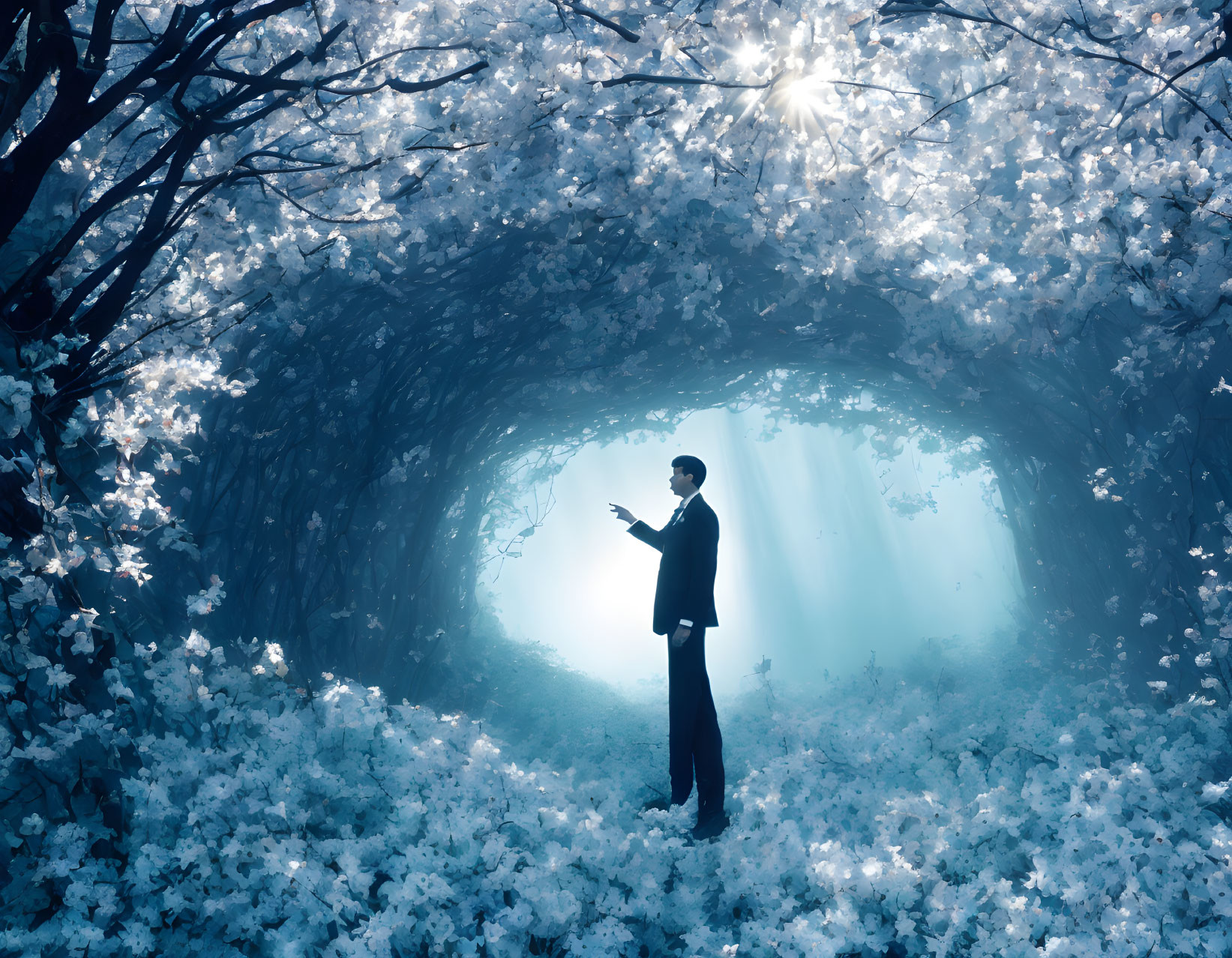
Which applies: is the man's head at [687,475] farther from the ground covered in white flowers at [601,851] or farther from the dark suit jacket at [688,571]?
the ground covered in white flowers at [601,851]

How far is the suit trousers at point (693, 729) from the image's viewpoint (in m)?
4.77

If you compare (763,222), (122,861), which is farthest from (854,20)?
Result: (122,861)

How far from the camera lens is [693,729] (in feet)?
15.9

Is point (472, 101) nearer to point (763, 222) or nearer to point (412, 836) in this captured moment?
point (763, 222)

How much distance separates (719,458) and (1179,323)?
33853 mm

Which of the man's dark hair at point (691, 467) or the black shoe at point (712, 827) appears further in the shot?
the man's dark hair at point (691, 467)

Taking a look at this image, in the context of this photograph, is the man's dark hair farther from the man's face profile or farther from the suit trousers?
the suit trousers

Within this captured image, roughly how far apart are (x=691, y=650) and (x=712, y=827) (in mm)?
1003

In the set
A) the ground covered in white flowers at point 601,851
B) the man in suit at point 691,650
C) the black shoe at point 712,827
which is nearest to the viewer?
the ground covered in white flowers at point 601,851

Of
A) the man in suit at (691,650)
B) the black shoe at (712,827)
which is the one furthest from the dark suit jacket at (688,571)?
the black shoe at (712,827)

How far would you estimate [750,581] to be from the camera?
126 feet

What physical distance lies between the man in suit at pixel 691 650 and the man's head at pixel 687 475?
108 millimetres

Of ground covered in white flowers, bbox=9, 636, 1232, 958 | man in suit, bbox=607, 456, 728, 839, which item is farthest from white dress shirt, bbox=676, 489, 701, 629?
ground covered in white flowers, bbox=9, 636, 1232, 958

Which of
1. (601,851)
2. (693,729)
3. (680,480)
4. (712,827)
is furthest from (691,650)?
(601,851)
